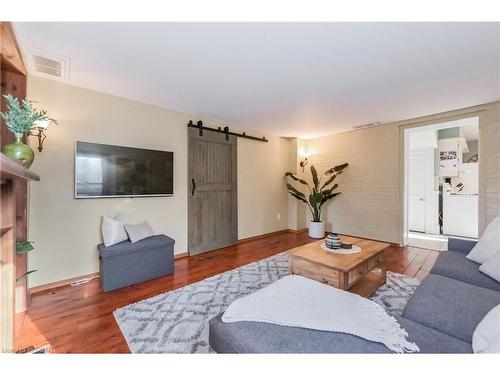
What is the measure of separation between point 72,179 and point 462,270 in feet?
12.6

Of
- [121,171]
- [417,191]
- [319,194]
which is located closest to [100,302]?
[121,171]

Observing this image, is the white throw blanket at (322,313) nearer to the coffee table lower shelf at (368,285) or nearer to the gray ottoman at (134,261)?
the coffee table lower shelf at (368,285)

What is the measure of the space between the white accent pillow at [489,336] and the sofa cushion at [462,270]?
0.99 metres

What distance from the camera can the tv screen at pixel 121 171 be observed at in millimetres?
2436

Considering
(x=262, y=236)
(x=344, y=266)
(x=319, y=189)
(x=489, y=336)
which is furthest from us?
(x=319, y=189)

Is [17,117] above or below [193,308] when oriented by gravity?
above

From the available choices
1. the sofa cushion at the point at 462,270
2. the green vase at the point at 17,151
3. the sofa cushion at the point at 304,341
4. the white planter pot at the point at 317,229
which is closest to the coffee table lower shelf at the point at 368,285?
A: the sofa cushion at the point at 462,270

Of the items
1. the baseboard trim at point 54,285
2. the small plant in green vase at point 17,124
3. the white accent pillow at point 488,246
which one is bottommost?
the baseboard trim at point 54,285

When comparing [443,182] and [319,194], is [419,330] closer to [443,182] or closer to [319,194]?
[319,194]

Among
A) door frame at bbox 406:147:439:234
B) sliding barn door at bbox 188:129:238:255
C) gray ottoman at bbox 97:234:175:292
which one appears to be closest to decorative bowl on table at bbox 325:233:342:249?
gray ottoman at bbox 97:234:175:292

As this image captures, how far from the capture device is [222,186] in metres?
3.85

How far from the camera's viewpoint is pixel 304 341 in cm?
94

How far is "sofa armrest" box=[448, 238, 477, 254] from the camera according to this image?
2.08 metres

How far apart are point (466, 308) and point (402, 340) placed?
2.06 feet
